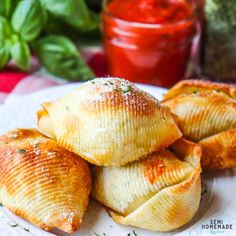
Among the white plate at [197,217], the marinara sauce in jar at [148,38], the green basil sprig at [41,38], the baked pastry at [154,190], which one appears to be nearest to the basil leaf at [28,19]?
the green basil sprig at [41,38]

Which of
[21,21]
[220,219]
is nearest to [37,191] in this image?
[220,219]

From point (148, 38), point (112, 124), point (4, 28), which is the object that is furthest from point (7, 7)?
point (112, 124)

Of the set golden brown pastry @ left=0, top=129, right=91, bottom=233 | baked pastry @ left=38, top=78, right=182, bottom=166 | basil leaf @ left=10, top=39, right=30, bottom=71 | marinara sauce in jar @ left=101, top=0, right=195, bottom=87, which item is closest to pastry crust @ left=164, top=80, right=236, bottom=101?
baked pastry @ left=38, top=78, right=182, bottom=166

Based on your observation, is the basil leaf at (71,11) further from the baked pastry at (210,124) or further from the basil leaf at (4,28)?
the baked pastry at (210,124)

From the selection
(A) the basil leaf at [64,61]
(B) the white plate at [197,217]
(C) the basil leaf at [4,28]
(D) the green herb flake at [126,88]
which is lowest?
(A) the basil leaf at [64,61]

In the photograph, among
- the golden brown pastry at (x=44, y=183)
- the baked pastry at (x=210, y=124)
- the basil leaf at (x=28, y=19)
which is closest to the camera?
the golden brown pastry at (x=44, y=183)

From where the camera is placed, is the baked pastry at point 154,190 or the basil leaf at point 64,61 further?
the basil leaf at point 64,61

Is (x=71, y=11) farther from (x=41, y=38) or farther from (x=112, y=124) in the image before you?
(x=112, y=124)

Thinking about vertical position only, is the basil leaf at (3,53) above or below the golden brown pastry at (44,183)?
below
